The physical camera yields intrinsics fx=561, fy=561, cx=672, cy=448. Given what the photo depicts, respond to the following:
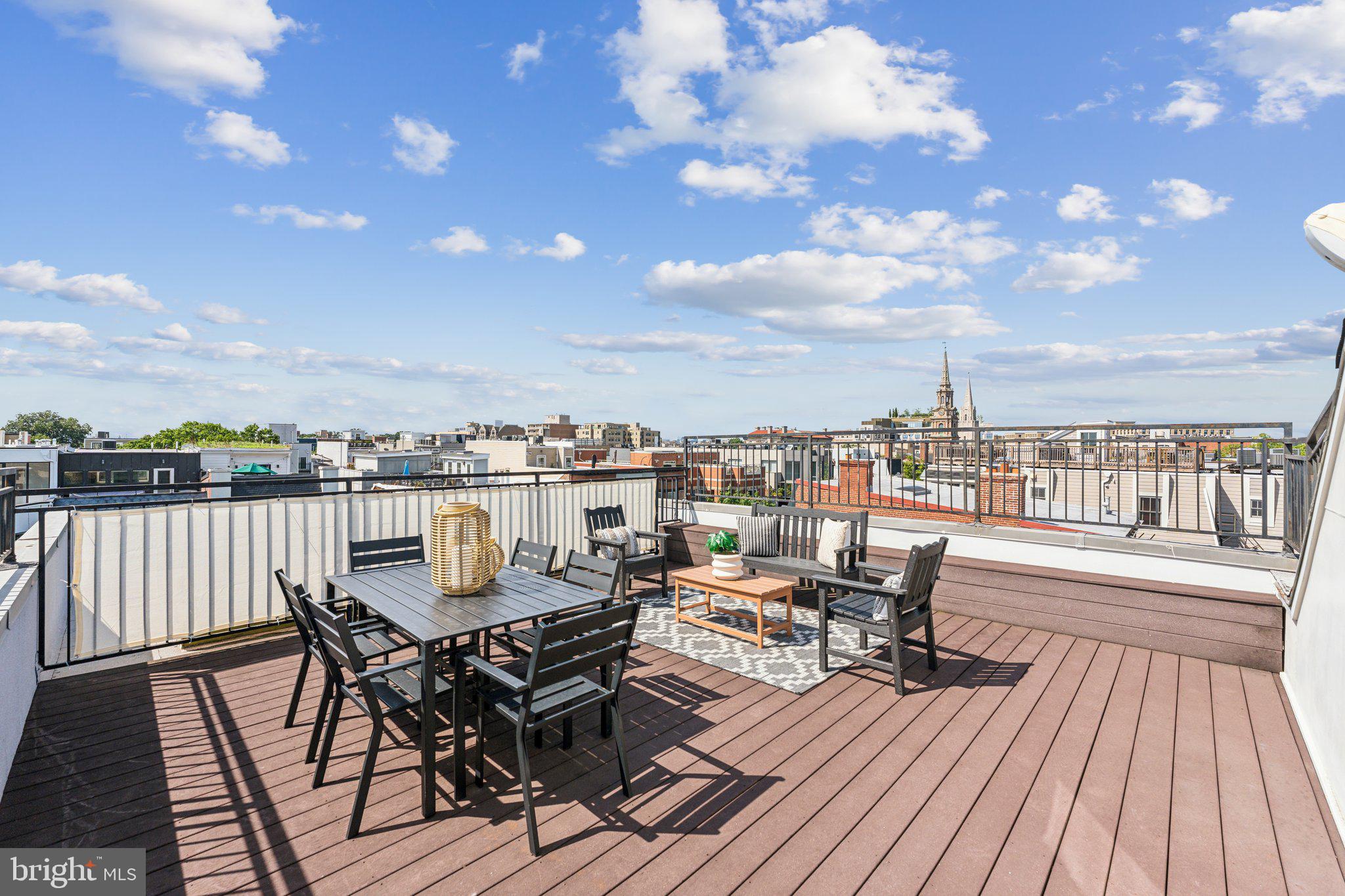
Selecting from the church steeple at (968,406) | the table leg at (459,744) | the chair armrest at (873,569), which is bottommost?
the table leg at (459,744)

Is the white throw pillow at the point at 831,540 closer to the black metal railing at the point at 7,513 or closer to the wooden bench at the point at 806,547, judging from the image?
the wooden bench at the point at 806,547

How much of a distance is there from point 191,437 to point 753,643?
69.2 metres

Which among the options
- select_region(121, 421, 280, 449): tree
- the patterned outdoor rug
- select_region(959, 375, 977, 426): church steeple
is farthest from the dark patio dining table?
select_region(959, 375, 977, 426): church steeple

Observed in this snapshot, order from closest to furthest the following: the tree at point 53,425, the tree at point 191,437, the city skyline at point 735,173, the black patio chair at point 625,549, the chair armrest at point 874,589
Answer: the chair armrest at point 874,589 → the black patio chair at point 625,549 → the city skyline at point 735,173 → the tree at point 191,437 → the tree at point 53,425

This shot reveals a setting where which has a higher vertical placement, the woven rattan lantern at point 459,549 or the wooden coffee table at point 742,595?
the woven rattan lantern at point 459,549

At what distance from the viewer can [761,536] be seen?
18.4 feet

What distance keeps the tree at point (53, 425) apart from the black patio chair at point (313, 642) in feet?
386

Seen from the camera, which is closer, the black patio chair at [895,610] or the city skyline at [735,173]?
the black patio chair at [895,610]

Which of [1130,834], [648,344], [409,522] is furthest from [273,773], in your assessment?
[648,344]

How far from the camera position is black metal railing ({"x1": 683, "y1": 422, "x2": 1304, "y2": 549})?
14.9 feet

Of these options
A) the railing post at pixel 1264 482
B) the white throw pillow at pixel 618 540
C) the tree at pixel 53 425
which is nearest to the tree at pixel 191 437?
the tree at pixel 53 425

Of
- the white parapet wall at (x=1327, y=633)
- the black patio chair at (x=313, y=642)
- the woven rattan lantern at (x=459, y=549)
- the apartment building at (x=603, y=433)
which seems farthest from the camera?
the apartment building at (x=603, y=433)

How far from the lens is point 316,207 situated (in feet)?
53.5

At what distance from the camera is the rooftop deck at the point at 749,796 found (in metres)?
1.91
